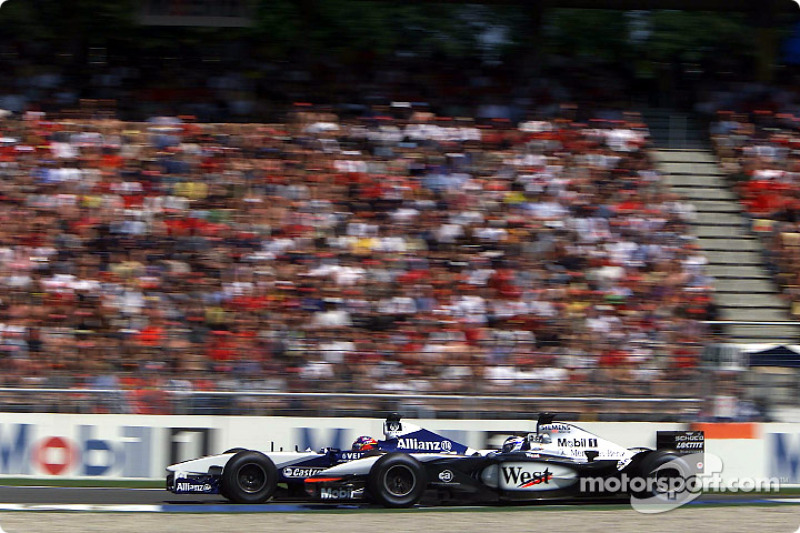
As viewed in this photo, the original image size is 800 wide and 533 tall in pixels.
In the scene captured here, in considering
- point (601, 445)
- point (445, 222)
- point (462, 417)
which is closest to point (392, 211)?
point (445, 222)

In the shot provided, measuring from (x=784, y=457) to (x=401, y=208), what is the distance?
473cm

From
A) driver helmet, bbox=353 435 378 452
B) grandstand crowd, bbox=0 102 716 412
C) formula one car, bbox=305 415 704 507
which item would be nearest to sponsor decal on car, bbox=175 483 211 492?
formula one car, bbox=305 415 704 507

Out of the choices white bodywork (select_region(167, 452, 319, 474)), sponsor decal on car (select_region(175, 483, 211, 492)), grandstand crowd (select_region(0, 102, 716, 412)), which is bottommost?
sponsor decal on car (select_region(175, 483, 211, 492))

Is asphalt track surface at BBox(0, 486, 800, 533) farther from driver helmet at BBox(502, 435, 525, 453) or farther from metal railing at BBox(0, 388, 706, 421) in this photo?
metal railing at BBox(0, 388, 706, 421)

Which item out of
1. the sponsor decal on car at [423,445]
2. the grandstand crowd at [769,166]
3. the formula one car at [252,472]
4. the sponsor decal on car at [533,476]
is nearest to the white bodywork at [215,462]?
the formula one car at [252,472]

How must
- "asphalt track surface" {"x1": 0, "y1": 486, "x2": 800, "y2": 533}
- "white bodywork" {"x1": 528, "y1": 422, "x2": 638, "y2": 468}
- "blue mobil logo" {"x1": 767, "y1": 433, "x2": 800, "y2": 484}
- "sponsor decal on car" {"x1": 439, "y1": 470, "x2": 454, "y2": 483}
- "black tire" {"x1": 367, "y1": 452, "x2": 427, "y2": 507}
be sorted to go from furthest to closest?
"blue mobil logo" {"x1": 767, "y1": 433, "x2": 800, "y2": 484}, "white bodywork" {"x1": 528, "y1": 422, "x2": 638, "y2": 468}, "sponsor decal on car" {"x1": 439, "y1": 470, "x2": 454, "y2": 483}, "black tire" {"x1": 367, "y1": 452, "x2": 427, "y2": 507}, "asphalt track surface" {"x1": 0, "y1": 486, "x2": 800, "y2": 533}

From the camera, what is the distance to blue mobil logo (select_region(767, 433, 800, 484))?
958cm

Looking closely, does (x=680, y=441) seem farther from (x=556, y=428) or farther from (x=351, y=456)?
(x=351, y=456)

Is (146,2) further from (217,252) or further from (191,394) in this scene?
(191,394)

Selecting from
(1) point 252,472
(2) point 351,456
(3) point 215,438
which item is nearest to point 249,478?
(1) point 252,472

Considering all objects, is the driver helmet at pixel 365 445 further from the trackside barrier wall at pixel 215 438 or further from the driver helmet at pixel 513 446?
the trackside barrier wall at pixel 215 438

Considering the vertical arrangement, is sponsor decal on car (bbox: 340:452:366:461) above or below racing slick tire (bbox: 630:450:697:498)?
above

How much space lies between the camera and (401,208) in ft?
37.3

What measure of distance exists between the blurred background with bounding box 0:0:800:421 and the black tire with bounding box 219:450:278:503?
6.00 ft
